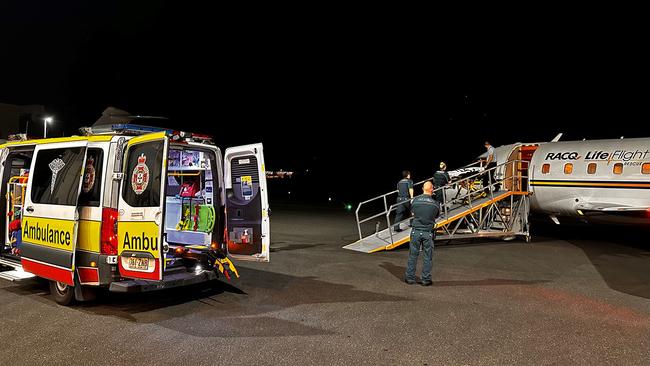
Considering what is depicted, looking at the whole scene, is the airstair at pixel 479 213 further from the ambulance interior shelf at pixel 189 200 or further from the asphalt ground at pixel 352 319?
the ambulance interior shelf at pixel 189 200

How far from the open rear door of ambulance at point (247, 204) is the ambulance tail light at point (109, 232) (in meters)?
1.72

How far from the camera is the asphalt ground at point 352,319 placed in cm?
485

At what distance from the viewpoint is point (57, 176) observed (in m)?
6.63

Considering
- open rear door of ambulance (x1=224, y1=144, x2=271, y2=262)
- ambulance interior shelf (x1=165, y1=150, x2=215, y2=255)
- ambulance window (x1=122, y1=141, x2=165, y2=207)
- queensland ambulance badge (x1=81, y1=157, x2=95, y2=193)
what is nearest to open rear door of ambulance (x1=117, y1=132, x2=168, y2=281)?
ambulance window (x1=122, y1=141, x2=165, y2=207)

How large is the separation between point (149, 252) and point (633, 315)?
6359 millimetres

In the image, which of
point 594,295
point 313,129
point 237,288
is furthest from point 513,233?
point 313,129

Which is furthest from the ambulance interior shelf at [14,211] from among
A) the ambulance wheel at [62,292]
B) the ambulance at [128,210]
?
the ambulance wheel at [62,292]

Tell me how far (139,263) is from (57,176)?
205cm

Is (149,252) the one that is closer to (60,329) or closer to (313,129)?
(60,329)

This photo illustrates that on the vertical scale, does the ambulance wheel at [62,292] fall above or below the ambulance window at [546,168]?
below

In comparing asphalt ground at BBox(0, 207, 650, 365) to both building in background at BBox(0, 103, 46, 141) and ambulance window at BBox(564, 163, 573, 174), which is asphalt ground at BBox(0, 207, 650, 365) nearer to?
ambulance window at BBox(564, 163, 573, 174)

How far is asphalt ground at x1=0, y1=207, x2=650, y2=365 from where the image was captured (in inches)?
191

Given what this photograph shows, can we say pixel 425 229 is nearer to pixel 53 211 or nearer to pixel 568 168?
pixel 53 211

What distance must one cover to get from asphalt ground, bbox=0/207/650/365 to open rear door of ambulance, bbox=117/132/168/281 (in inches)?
29.4
